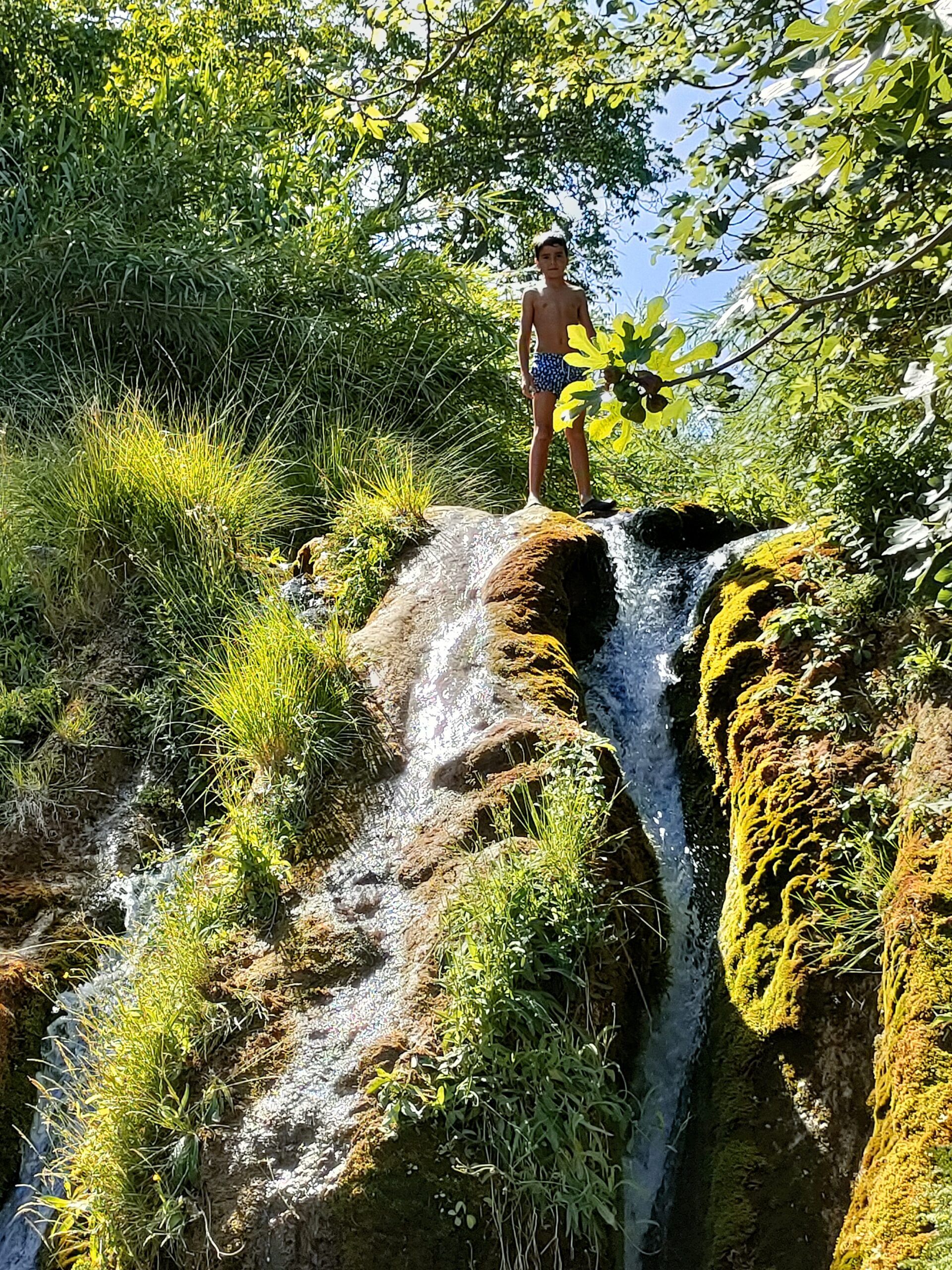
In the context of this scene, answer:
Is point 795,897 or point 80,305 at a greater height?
point 80,305

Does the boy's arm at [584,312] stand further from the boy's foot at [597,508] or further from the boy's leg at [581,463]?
the boy's foot at [597,508]

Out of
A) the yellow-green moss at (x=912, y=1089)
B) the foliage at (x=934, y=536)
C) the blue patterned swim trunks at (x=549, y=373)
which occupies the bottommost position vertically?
the yellow-green moss at (x=912, y=1089)

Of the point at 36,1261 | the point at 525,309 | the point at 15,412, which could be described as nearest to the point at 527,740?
the point at 36,1261

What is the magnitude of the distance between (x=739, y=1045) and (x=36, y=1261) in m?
2.31

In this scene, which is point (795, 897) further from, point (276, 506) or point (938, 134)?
point (276, 506)

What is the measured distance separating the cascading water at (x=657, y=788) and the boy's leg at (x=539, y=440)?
22.4 inches

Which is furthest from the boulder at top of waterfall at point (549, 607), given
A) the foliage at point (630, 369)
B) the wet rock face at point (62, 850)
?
the foliage at point (630, 369)

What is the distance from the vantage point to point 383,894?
416 cm

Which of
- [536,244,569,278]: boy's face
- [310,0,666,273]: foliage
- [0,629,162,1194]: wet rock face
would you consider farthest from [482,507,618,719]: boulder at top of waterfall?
[310,0,666,273]: foliage

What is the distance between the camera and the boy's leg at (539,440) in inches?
280

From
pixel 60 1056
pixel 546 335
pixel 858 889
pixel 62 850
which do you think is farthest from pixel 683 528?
pixel 60 1056

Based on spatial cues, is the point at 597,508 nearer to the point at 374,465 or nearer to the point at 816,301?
the point at 374,465

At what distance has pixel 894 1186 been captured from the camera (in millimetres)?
2852

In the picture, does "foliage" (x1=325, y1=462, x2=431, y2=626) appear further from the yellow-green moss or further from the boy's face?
the yellow-green moss
